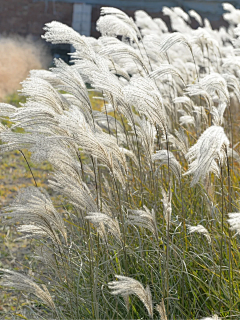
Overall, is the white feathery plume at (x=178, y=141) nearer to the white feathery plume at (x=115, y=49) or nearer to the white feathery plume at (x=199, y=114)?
the white feathery plume at (x=199, y=114)

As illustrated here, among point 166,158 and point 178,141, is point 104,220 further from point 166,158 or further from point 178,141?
point 178,141

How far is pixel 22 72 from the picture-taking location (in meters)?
12.0

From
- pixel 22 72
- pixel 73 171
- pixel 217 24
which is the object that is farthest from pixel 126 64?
pixel 217 24

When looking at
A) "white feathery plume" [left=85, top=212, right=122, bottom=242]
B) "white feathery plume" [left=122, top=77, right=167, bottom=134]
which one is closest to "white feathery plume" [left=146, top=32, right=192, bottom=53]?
"white feathery plume" [left=122, top=77, right=167, bottom=134]

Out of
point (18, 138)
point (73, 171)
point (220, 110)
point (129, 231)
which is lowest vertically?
point (129, 231)

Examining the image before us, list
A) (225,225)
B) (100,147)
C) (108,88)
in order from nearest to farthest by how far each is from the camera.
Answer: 1. (100,147)
2. (108,88)
3. (225,225)

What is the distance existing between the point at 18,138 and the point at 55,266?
600mm

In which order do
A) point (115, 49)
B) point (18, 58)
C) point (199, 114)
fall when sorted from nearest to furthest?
point (115, 49), point (199, 114), point (18, 58)

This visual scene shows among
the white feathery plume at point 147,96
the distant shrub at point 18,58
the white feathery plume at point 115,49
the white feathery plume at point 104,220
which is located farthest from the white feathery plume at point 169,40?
the distant shrub at point 18,58

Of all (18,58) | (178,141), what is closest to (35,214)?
(178,141)

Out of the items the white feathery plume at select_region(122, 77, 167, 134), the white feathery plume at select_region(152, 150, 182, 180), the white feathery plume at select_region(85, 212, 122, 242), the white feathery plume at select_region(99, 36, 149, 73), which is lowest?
the white feathery plume at select_region(85, 212, 122, 242)

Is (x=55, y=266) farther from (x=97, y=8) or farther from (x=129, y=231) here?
(x=97, y=8)

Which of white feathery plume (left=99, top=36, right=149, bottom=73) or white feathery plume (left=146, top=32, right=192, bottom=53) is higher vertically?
white feathery plume (left=146, top=32, right=192, bottom=53)

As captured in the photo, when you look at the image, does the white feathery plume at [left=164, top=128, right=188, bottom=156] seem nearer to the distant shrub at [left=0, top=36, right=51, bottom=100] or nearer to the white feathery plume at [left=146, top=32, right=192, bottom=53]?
the white feathery plume at [left=146, top=32, right=192, bottom=53]
